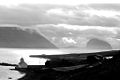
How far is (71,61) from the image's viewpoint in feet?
69.1

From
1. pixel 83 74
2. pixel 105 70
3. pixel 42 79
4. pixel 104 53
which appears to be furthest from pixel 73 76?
pixel 104 53

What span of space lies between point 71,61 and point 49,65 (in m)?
1.63

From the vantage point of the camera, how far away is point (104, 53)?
19.2 meters

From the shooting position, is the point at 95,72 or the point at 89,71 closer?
the point at 95,72

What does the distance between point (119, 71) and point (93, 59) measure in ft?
12.7

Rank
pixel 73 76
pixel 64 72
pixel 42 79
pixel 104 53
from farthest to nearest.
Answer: pixel 104 53 → pixel 42 79 → pixel 64 72 → pixel 73 76

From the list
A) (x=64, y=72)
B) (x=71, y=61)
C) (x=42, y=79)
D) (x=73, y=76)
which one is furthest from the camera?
(x=71, y=61)

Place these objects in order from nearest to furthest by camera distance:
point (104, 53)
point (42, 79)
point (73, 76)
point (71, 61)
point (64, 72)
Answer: point (73, 76) → point (64, 72) → point (42, 79) → point (104, 53) → point (71, 61)

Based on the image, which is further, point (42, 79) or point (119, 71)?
point (42, 79)

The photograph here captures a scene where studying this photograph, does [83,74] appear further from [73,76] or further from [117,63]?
[117,63]

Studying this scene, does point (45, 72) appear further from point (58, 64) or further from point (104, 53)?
point (104, 53)

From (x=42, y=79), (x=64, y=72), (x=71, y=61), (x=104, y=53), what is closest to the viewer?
(x=64, y=72)

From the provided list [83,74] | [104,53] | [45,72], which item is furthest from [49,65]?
[83,74]

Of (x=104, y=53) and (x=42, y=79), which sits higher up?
(x=104, y=53)
